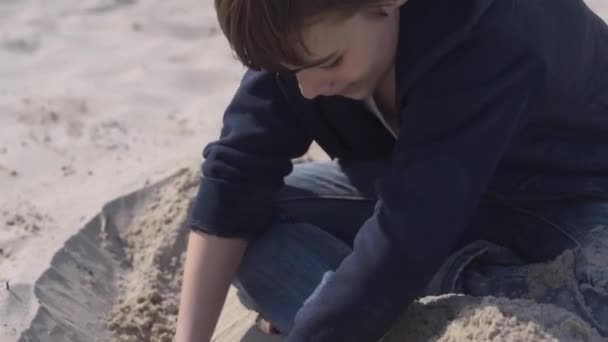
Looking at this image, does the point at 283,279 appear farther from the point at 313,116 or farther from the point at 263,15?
the point at 263,15

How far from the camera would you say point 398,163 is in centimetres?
142

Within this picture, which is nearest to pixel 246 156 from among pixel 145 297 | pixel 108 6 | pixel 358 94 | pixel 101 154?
pixel 358 94

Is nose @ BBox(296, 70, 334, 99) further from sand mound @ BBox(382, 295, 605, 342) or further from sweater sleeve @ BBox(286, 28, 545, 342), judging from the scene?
sand mound @ BBox(382, 295, 605, 342)

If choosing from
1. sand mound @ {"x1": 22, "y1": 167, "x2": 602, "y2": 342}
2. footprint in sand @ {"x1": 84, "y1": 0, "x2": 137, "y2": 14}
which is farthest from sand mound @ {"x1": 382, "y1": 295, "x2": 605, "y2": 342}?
footprint in sand @ {"x1": 84, "y1": 0, "x2": 137, "y2": 14}

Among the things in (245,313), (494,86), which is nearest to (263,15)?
(494,86)

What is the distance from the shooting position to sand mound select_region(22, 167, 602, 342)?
143 cm

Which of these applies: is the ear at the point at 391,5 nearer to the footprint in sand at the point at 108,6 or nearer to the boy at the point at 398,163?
the boy at the point at 398,163

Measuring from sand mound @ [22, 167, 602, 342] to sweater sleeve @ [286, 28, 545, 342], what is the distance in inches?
3.4

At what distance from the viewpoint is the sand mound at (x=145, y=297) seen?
143 centimetres

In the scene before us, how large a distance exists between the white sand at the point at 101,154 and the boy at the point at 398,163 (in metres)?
0.15

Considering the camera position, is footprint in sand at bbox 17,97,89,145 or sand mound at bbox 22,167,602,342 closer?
sand mound at bbox 22,167,602,342

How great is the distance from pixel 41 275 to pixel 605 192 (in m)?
1.00

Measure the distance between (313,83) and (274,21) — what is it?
159mm

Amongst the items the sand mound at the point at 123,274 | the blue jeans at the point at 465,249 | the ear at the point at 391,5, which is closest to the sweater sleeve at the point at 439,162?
the ear at the point at 391,5
